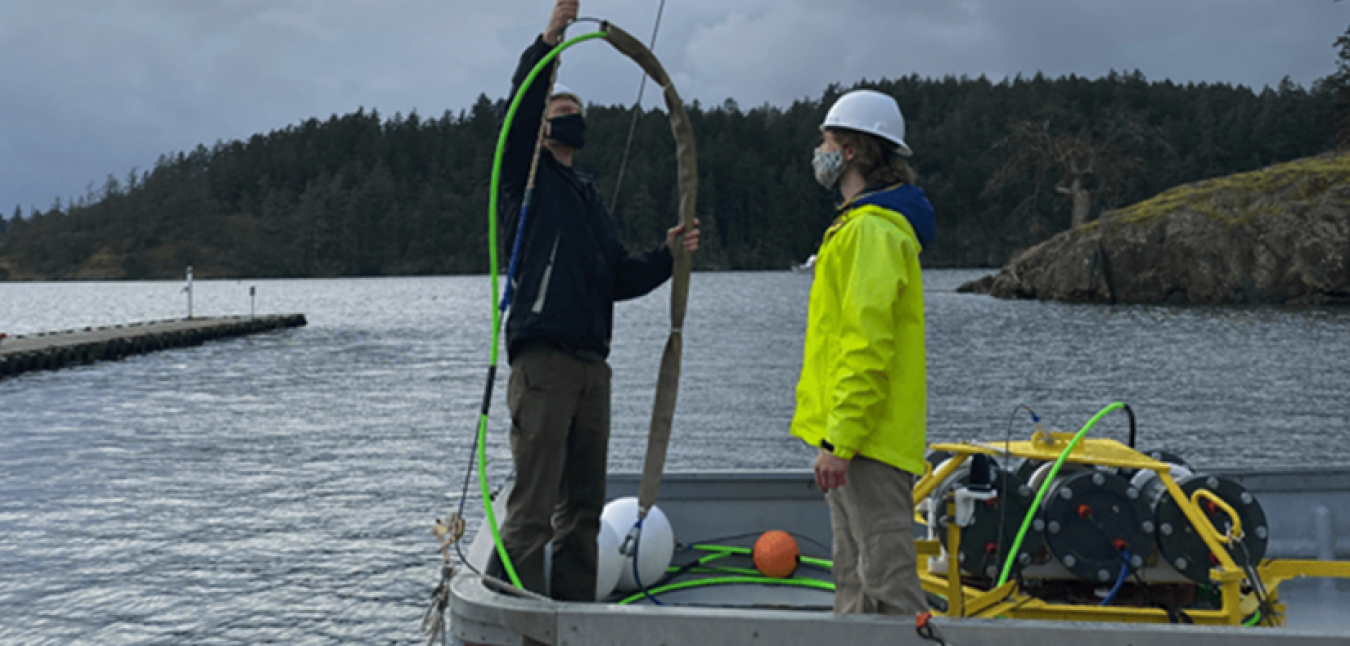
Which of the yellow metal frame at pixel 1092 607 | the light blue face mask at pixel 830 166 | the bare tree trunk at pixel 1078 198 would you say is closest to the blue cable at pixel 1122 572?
the yellow metal frame at pixel 1092 607

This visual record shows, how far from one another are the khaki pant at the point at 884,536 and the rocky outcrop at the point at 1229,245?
56987mm

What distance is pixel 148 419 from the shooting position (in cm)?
1959

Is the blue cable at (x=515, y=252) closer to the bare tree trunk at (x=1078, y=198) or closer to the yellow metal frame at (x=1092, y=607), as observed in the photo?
the yellow metal frame at (x=1092, y=607)

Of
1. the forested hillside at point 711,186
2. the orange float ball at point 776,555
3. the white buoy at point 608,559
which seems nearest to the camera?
the white buoy at point 608,559

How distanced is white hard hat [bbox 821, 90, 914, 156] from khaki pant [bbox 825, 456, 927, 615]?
1068 mm

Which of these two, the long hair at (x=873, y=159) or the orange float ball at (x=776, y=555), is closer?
the long hair at (x=873, y=159)

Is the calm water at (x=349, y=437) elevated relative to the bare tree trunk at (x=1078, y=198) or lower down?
lower down

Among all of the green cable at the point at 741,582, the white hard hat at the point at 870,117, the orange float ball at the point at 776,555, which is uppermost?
the white hard hat at the point at 870,117

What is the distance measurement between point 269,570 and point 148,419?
12.0 metres

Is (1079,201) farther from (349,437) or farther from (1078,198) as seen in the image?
(349,437)

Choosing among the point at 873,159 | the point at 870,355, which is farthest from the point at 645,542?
the point at 873,159

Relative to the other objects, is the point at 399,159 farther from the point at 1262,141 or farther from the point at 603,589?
the point at 603,589

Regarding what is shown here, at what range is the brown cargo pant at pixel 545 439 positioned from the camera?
4125 millimetres

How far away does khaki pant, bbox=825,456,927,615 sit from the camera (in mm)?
3514
